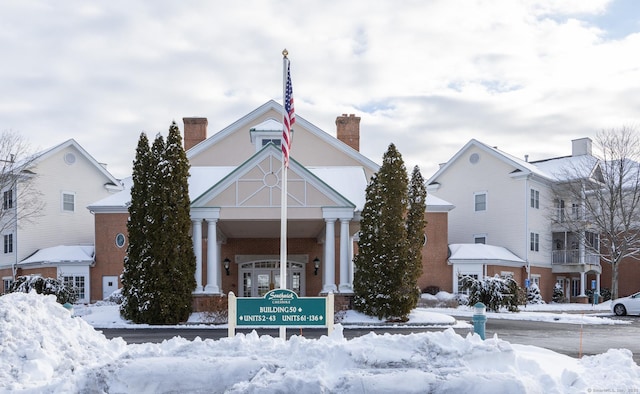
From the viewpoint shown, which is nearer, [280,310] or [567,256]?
[280,310]

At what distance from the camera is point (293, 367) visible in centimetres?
898

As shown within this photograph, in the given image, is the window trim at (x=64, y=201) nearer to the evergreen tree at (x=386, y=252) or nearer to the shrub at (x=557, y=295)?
the evergreen tree at (x=386, y=252)

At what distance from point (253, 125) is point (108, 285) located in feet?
38.5

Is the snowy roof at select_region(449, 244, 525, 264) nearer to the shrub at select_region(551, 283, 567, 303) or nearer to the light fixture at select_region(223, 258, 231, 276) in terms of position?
the shrub at select_region(551, 283, 567, 303)

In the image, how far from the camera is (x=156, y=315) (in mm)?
21281

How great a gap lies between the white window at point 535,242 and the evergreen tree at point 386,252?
1898 cm

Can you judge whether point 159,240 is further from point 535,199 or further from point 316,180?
point 535,199

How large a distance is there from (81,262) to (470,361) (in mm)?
27993

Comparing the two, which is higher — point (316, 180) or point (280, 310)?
point (316, 180)

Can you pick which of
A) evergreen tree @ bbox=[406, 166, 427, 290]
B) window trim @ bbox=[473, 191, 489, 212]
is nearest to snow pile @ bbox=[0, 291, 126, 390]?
evergreen tree @ bbox=[406, 166, 427, 290]

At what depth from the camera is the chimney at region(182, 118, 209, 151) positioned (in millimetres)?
35188

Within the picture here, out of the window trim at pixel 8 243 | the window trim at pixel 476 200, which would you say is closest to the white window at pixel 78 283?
the window trim at pixel 8 243

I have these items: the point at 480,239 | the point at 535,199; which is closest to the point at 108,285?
the point at 480,239

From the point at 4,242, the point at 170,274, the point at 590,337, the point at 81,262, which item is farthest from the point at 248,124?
the point at 590,337
